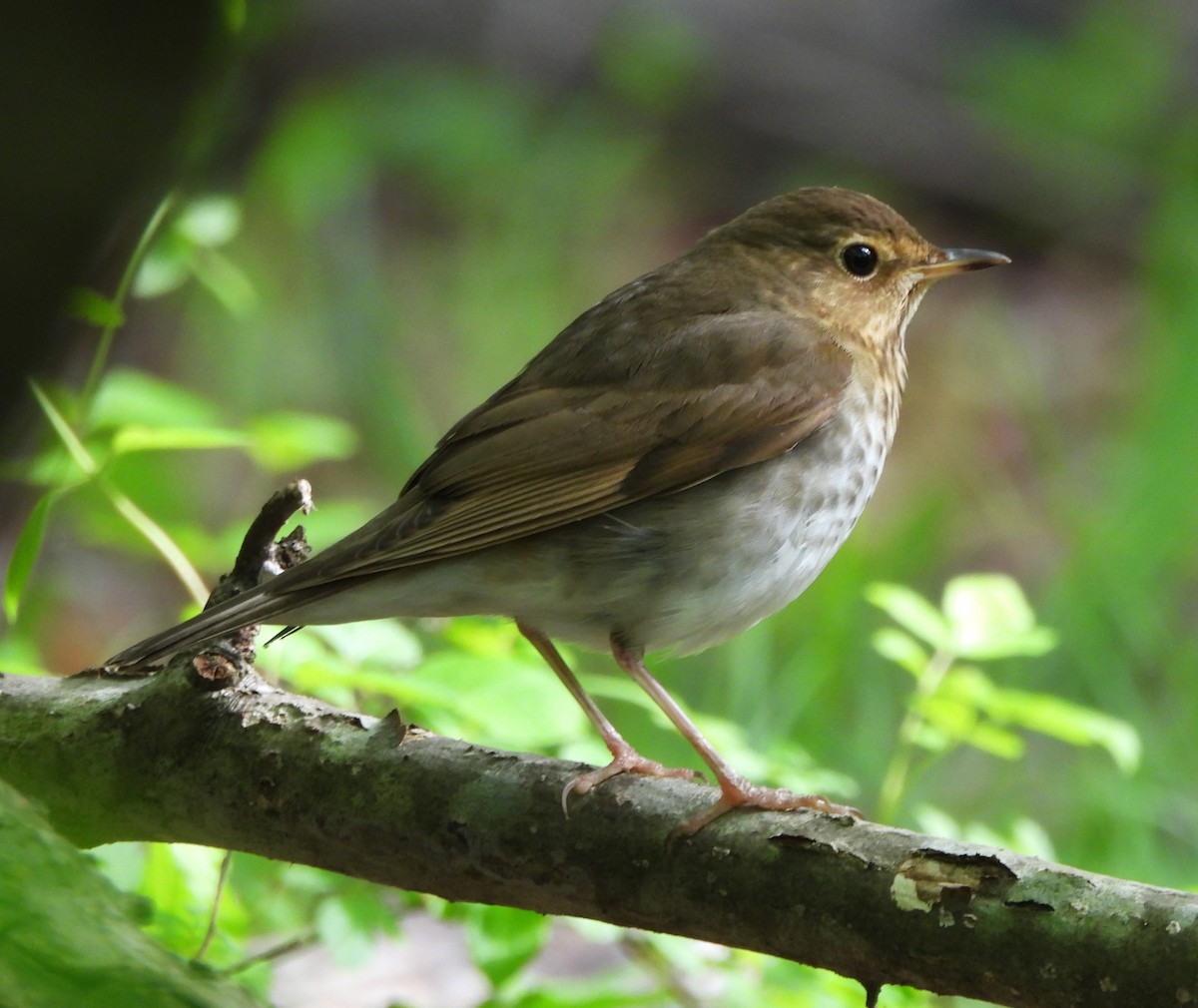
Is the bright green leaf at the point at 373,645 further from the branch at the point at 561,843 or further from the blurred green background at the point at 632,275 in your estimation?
the branch at the point at 561,843

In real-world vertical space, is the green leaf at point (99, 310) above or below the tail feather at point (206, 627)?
above

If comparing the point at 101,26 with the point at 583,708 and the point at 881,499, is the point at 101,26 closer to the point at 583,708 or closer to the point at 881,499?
the point at 583,708

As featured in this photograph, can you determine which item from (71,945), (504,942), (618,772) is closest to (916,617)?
(618,772)

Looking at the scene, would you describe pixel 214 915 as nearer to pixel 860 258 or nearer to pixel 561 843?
pixel 561 843

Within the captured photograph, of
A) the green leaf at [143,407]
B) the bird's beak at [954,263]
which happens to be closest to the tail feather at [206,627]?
the green leaf at [143,407]

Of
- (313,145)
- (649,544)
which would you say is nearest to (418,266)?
(313,145)

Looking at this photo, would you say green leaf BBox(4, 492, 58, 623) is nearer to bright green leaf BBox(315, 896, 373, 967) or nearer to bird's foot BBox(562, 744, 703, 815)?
bright green leaf BBox(315, 896, 373, 967)
